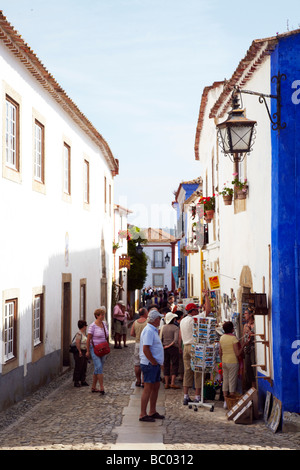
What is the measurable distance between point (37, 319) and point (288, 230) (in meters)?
6.60

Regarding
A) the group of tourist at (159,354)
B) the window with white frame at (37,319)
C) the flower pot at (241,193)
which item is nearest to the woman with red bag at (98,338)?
the group of tourist at (159,354)

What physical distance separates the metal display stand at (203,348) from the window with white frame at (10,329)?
3.26m

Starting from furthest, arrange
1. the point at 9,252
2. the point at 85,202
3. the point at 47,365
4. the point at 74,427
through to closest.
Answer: the point at 85,202
the point at 47,365
the point at 9,252
the point at 74,427

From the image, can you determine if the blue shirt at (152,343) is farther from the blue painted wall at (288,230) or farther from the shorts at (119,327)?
the shorts at (119,327)

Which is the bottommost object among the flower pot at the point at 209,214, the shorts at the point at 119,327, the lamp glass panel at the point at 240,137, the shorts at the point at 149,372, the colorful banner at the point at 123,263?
the shorts at the point at 119,327

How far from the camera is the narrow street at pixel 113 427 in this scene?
845 cm

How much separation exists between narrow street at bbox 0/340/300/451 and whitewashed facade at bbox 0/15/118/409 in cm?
81

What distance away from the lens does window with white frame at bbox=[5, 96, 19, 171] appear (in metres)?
11.9

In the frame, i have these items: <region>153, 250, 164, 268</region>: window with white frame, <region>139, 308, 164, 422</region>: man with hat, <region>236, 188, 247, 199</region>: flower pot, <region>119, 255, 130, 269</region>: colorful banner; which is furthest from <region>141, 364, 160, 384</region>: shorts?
<region>153, 250, 164, 268</region>: window with white frame

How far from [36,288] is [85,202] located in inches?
266

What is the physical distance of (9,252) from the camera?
11.8 metres
